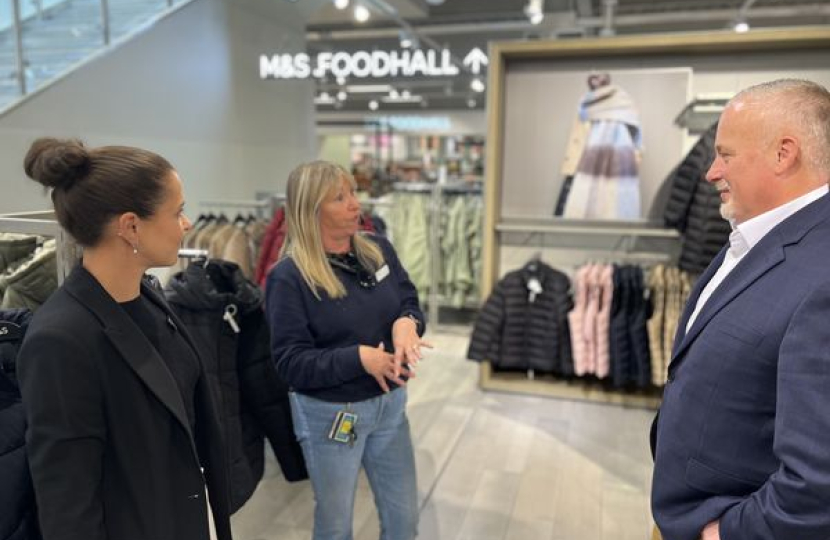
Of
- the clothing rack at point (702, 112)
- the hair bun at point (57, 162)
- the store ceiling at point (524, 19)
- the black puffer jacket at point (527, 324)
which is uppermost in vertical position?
the store ceiling at point (524, 19)

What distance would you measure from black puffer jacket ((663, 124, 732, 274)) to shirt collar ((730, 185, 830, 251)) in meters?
2.57

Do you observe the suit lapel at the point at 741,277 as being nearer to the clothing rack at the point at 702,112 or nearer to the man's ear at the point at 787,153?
the man's ear at the point at 787,153

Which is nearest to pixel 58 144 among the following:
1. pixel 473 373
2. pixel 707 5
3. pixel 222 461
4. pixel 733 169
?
pixel 222 461

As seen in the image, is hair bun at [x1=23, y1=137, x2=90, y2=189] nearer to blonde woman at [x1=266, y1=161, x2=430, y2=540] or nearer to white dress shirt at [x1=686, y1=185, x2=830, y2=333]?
blonde woman at [x1=266, y1=161, x2=430, y2=540]

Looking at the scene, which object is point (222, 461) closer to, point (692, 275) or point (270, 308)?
point (270, 308)

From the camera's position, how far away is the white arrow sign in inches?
202

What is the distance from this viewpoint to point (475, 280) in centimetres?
588

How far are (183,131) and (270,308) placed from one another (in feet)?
10.6

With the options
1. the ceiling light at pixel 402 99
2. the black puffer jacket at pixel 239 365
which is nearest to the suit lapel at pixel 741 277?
the black puffer jacket at pixel 239 365

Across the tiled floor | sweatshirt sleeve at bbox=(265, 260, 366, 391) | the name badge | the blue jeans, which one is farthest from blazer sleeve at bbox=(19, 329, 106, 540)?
the tiled floor

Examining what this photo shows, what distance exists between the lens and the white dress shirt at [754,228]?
119 centimetres

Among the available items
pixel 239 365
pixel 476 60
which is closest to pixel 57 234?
pixel 239 365

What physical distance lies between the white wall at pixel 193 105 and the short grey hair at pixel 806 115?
120 inches

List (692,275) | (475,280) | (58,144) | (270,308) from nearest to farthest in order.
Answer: (58,144), (270,308), (692,275), (475,280)
